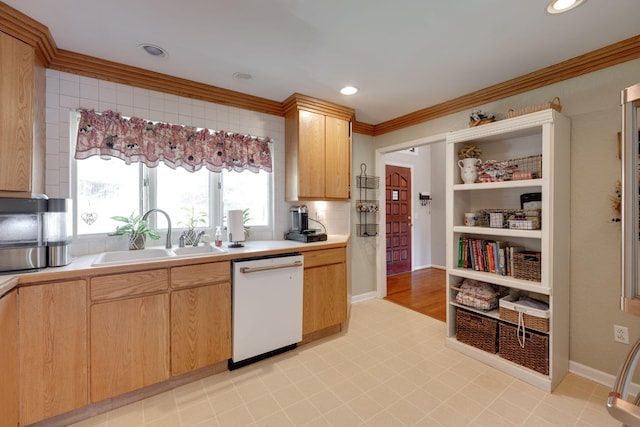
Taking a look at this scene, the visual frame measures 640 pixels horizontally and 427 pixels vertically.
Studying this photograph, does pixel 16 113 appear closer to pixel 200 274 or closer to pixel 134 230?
pixel 134 230

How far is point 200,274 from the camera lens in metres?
2.00

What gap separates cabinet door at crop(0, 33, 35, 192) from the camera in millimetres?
1542

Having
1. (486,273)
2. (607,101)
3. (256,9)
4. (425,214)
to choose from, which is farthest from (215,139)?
(425,214)

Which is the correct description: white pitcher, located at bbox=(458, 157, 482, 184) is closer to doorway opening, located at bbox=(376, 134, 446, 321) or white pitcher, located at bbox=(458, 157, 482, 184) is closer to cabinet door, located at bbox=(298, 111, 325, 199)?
cabinet door, located at bbox=(298, 111, 325, 199)

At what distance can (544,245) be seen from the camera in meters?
1.96

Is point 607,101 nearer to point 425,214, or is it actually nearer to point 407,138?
point 407,138

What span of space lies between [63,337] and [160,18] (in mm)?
1923

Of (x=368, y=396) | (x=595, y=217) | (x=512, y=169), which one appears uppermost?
(x=512, y=169)

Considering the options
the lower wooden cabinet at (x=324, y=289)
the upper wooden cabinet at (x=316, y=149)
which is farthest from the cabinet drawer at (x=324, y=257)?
the upper wooden cabinet at (x=316, y=149)

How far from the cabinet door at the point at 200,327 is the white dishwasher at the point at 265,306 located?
74 mm

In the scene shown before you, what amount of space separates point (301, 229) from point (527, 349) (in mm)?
2079

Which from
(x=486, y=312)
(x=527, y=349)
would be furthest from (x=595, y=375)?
(x=486, y=312)

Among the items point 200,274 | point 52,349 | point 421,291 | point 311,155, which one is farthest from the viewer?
point 421,291

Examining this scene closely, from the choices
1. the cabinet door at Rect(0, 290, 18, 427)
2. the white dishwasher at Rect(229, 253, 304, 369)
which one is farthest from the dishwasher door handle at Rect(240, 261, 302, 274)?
the cabinet door at Rect(0, 290, 18, 427)
